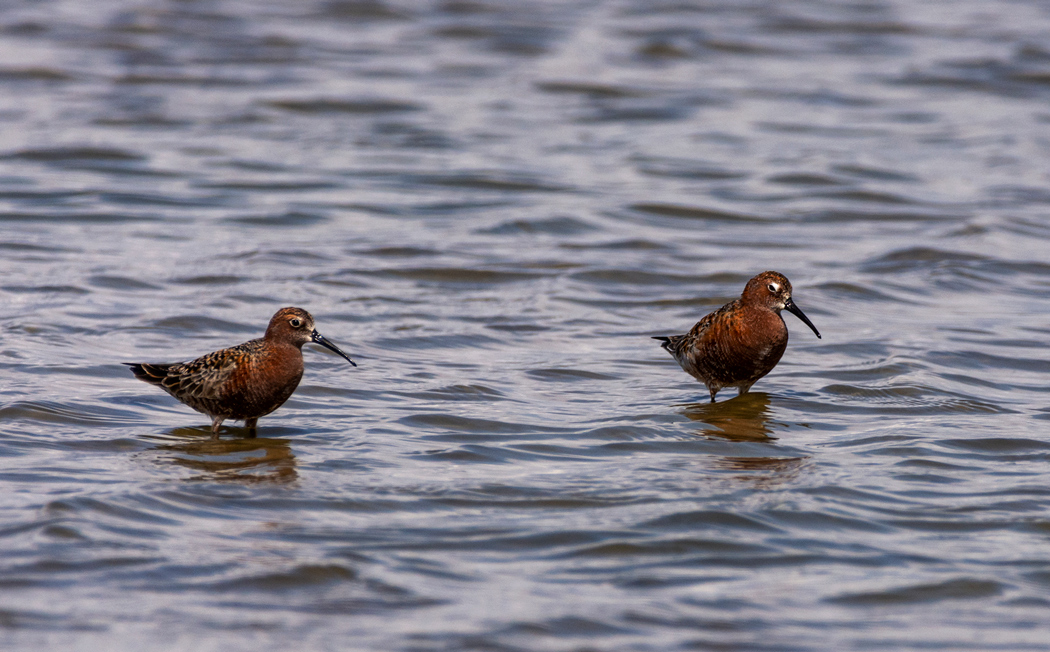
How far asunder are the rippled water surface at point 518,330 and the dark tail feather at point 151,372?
42 centimetres

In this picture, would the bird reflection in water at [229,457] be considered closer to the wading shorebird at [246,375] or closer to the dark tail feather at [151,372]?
the wading shorebird at [246,375]

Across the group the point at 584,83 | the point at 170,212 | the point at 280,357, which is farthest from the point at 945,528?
the point at 584,83

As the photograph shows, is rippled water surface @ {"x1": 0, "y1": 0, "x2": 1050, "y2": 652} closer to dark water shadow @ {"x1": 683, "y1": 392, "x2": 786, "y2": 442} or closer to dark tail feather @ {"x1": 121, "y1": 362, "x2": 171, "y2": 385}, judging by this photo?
dark water shadow @ {"x1": 683, "y1": 392, "x2": 786, "y2": 442}

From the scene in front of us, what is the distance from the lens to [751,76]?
27516 millimetres

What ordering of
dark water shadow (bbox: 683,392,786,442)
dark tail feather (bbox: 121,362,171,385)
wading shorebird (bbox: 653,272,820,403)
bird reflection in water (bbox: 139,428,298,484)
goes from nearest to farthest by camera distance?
1. bird reflection in water (bbox: 139,428,298,484)
2. dark tail feather (bbox: 121,362,171,385)
3. dark water shadow (bbox: 683,392,786,442)
4. wading shorebird (bbox: 653,272,820,403)

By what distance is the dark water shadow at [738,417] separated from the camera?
10508 mm

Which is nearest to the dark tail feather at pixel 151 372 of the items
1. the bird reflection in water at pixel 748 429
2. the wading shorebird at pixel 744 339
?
the bird reflection in water at pixel 748 429

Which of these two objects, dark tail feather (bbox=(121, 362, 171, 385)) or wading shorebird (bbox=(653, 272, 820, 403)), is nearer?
dark tail feather (bbox=(121, 362, 171, 385))

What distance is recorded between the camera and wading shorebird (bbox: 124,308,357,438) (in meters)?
9.90

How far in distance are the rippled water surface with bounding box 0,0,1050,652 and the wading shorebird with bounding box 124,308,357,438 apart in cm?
31

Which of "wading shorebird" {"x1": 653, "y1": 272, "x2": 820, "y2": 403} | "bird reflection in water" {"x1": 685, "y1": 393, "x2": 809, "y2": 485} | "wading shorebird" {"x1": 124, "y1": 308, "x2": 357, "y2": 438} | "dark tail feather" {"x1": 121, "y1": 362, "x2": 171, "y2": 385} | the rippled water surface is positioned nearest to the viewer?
the rippled water surface

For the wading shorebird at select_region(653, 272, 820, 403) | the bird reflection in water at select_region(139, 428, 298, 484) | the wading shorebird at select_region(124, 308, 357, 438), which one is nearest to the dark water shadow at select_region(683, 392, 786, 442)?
the wading shorebird at select_region(653, 272, 820, 403)

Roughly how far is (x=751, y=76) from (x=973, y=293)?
43.5 ft

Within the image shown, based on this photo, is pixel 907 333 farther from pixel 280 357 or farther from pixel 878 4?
pixel 878 4
